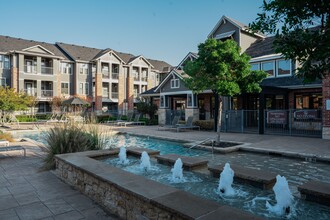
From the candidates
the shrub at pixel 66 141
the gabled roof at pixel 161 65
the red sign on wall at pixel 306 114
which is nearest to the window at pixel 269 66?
the red sign on wall at pixel 306 114

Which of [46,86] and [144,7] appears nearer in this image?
[144,7]

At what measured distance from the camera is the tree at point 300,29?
2631 mm

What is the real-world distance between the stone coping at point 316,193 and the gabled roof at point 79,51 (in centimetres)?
3774

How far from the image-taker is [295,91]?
18.6m

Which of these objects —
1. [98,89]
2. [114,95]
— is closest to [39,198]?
[98,89]

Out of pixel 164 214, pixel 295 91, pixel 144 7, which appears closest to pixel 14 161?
pixel 164 214

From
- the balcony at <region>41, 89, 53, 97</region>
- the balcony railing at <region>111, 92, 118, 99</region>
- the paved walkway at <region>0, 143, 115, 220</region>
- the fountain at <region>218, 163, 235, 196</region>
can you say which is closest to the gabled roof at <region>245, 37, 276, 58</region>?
the fountain at <region>218, 163, 235, 196</region>

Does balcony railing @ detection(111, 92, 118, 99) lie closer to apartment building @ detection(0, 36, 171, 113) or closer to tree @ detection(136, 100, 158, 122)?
apartment building @ detection(0, 36, 171, 113)

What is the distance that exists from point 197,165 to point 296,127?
12.7 meters

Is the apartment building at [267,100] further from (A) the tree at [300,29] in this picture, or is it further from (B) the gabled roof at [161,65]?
(B) the gabled roof at [161,65]

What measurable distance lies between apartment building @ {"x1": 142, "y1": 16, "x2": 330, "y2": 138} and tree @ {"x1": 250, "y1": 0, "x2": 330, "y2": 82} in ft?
28.8

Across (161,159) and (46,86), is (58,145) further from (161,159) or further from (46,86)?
(46,86)

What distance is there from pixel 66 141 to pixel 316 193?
649 cm

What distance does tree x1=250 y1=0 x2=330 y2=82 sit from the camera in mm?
2631
